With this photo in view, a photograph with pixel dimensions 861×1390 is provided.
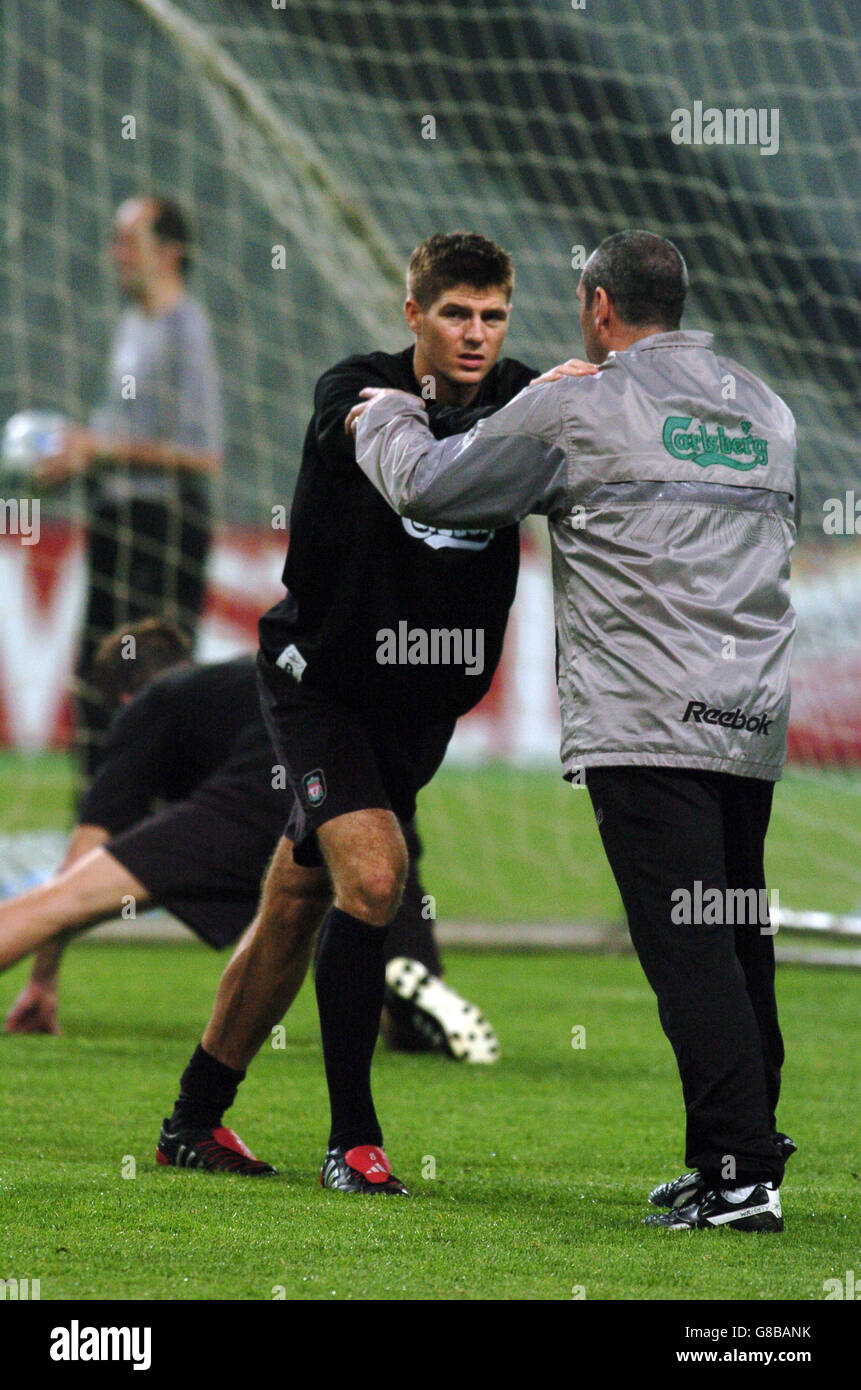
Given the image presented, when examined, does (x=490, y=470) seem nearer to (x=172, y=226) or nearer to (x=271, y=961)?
(x=271, y=961)

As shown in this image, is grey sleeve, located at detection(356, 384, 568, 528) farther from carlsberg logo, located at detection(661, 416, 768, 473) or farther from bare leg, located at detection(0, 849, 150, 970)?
bare leg, located at detection(0, 849, 150, 970)

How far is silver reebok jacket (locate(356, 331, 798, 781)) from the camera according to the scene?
124 inches

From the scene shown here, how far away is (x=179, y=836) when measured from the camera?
5.02 metres

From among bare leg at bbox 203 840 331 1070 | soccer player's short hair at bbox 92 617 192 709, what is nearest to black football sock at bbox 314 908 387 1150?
bare leg at bbox 203 840 331 1070

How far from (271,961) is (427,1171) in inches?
19.3

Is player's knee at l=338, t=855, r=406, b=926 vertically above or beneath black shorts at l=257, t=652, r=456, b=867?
beneath

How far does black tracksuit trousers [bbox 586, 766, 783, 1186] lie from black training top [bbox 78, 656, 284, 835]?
217 centimetres

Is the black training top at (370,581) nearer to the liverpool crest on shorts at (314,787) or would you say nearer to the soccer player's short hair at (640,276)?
the liverpool crest on shorts at (314,787)

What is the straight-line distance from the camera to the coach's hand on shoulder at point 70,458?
7.09 meters

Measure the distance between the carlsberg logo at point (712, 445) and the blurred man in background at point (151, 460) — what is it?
4402 mm

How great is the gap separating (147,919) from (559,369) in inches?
186

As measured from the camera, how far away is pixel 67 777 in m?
14.3

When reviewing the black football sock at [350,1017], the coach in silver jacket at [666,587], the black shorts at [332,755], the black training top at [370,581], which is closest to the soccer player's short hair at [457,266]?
the black training top at [370,581]
